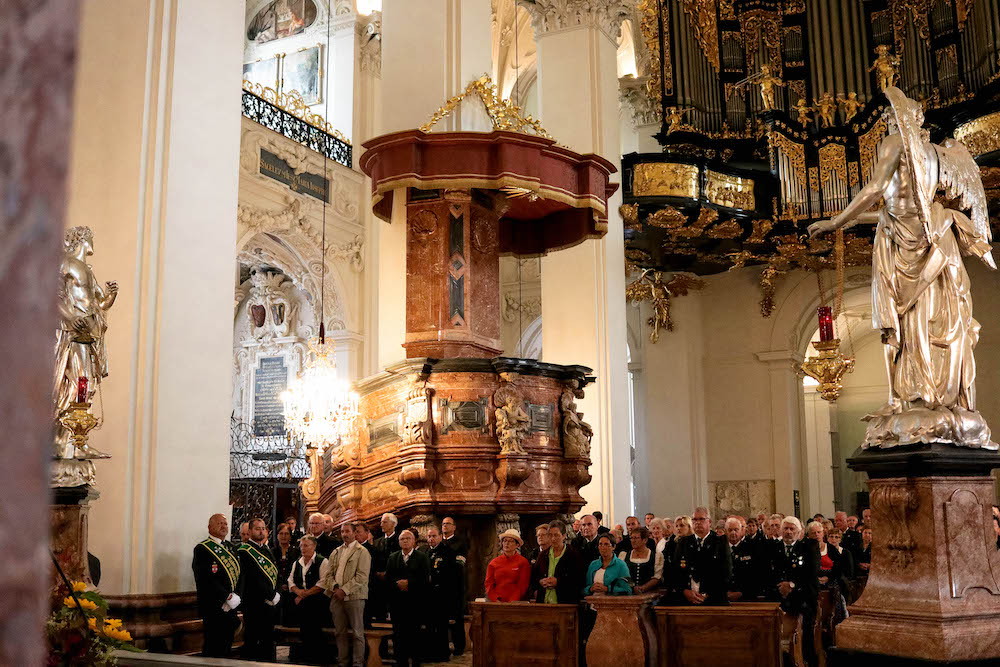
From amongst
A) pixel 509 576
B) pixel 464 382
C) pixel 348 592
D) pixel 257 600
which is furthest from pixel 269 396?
pixel 509 576

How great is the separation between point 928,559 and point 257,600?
4.63 meters

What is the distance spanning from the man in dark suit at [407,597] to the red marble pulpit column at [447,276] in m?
2.04

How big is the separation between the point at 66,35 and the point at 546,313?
13.7m

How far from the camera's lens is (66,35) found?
52 cm

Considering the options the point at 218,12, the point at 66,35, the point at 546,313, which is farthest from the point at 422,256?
the point at 66,35

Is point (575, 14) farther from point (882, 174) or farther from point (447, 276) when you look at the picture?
point (882, 174)

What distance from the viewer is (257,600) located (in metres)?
7.44

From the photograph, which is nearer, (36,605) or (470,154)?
(36,605)

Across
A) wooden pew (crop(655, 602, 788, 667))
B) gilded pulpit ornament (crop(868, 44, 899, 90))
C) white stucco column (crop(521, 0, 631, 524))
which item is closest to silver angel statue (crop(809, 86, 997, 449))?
wooden pew (crop(655, 602, 788, 667))

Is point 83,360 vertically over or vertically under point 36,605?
over

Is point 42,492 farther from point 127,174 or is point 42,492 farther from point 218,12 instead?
point 218,12

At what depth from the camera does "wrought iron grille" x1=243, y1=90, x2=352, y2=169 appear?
1584 centimetres

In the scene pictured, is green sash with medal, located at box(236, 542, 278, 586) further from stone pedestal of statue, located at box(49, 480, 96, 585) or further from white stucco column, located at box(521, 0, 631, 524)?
white stucco column, located at box(521, 0, 631, 524)

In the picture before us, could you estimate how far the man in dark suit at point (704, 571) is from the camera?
24.0 ft
